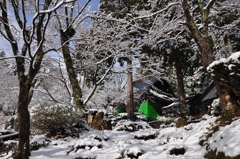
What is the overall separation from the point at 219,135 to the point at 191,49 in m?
12.0

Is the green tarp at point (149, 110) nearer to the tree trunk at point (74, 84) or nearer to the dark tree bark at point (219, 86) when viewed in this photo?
the tree trunk at point (74, 84)

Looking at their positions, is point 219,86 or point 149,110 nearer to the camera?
point 219,86

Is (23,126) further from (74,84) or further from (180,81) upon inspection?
(180,81)

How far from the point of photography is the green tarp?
23.9 meters

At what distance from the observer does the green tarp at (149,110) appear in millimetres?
23900

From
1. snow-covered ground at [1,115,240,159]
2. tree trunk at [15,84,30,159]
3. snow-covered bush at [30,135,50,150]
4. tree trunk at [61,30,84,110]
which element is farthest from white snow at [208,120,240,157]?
tree trunk at [61,30,84,110]

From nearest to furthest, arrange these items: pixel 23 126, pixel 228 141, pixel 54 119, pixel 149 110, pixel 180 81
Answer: pixel 228 141 → pixel 23 126 → pixel 54 119 → pixel 180 81 → pixel 149 110

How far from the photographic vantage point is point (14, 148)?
20.6 feet

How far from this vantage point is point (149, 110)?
2405 cm

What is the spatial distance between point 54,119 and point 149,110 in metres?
17.3

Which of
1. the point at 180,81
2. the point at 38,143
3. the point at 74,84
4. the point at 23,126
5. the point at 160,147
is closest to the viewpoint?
the point at 23,126

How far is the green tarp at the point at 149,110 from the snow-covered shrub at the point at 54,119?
52.0ft

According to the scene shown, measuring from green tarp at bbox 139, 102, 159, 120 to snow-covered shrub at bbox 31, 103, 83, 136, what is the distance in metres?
15.8

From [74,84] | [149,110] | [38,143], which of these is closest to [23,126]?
[38,143]
